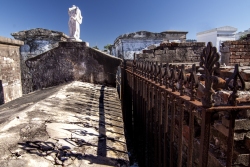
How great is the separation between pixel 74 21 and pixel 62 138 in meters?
6.42

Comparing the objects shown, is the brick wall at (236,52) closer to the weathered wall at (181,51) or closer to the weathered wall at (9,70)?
the weathered wall at (181,51)

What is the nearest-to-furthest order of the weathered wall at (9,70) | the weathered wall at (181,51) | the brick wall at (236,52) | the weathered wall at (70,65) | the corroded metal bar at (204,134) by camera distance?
1. the corroded metal bar at (204,134)
2. the weathered wall at (70,65)
3. the brick wall at (236,52)
4. the weathered wall at (181,51)
5. the weathered wall at (9,70)

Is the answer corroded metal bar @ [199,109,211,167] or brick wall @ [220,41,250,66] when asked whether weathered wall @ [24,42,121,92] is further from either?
corroded metal bar @ [199,109,211,167]

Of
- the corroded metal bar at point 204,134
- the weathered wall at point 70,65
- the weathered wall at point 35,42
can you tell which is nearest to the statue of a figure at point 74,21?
the weathered wall at point 70,65

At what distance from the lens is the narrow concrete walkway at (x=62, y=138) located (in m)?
1.45

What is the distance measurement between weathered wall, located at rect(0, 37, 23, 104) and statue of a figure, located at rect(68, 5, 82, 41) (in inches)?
83.6

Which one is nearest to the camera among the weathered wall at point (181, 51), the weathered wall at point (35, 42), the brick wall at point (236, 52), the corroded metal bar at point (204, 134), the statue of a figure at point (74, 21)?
the corroded metal bar at point (204, 134)

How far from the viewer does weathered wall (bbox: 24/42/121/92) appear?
5051mm

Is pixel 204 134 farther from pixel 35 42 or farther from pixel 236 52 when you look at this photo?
pixel 35 42

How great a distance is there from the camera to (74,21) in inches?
291

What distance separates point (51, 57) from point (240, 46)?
5524 mm

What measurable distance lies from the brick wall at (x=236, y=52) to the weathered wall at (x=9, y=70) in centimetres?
706

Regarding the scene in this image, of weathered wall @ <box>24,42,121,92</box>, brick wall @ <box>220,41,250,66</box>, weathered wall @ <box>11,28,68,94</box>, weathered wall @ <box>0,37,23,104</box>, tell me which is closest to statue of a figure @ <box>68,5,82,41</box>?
weathered wall @ <box>0,37,23,104</box>

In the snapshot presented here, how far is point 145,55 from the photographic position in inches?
257
